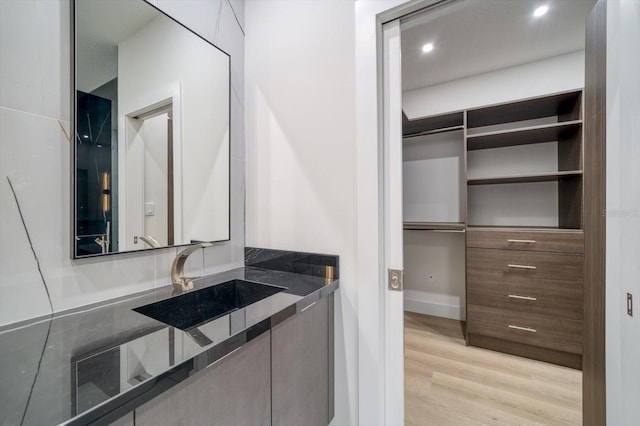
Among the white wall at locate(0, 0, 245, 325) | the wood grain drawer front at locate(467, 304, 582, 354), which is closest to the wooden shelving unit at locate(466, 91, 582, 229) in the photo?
the wood grain drawer front at locate(467, 304, 582, 354)

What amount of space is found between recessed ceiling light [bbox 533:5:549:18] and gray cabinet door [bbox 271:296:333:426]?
2.27 m

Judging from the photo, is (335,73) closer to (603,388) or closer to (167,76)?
(167,76)

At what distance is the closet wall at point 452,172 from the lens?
7.60ft

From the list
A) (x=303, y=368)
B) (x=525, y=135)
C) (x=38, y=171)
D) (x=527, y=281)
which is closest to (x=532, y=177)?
(x=525, y=135)

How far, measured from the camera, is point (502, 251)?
6.76 ft

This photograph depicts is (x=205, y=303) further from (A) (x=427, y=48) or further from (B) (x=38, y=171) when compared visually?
(A) (x=427, y=48)

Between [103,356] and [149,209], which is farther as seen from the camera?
[149,209]

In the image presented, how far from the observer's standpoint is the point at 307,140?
1.24 m

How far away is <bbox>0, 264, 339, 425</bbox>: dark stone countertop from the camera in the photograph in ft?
1.34

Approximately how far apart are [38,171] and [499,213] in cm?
312

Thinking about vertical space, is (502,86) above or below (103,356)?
above

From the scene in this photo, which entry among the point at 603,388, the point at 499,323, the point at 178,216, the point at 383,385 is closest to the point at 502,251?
the point at 499,323

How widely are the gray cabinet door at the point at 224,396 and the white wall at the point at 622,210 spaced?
1031 millimetres

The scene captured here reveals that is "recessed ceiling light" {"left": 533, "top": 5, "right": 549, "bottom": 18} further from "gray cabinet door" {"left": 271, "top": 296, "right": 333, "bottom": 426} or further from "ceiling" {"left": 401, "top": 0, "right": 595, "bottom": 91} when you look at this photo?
"gray cabinet door" {"left": 271, "top": 296, "right": 333, "bottom": 426}
